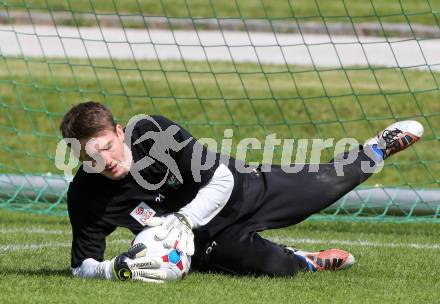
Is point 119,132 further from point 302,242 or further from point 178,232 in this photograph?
point 302,242

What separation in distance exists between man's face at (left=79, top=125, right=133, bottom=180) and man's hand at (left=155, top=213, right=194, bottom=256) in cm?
37

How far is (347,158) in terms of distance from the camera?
19.1 feet

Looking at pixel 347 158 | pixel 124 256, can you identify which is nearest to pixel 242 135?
pixel 347 158

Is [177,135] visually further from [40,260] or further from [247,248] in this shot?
[40,260]

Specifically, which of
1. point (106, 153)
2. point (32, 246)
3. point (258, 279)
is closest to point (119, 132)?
point (106, 153)

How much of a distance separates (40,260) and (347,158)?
5.73ft

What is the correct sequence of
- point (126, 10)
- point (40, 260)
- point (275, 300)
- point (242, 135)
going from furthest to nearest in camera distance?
point (126, 10) < point (242, 135) < point (40, 260) < point (275, 300)

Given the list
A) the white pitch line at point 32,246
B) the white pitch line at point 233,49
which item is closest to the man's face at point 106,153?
the white pitch line at point 32,246

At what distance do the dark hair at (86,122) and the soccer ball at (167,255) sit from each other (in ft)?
1.73

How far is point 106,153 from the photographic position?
5.10m

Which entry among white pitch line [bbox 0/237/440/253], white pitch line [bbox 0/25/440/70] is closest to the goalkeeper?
white pitch line [bbox 0/237/440/253]

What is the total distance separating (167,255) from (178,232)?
0.17 meters

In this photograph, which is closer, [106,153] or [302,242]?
[106,153]

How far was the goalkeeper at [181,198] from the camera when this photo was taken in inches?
201
